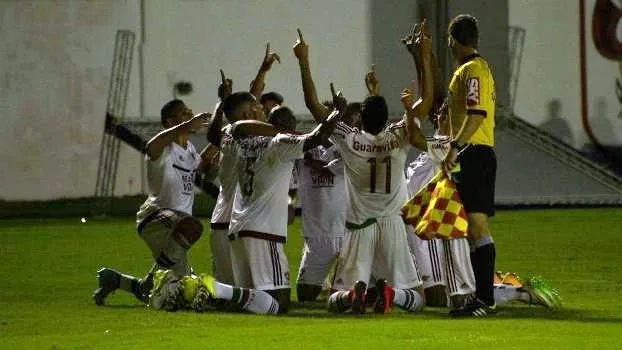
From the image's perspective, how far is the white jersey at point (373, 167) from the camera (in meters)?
12.5

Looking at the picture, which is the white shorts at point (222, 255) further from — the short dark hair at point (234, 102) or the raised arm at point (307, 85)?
the raised arm at point (307, 85)

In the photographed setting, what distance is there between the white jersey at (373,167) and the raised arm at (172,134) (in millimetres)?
1151

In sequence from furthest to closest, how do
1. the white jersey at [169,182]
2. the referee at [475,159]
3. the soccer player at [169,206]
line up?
the white jersey at [169,182]
the soccer player at [169,206]
the referee at [475,159]

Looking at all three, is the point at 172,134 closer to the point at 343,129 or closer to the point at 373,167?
the point at 343,129

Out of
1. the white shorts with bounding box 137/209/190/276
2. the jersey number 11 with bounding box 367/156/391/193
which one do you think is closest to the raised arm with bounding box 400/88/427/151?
the jersey number 11 with bounding box 367/156/391/193

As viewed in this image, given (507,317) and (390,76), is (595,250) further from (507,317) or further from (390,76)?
(390,76)

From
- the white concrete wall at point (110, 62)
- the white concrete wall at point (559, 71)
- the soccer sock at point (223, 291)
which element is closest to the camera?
the soccer sock at point (223, 291)

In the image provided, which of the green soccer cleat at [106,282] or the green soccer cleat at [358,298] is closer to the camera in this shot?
the green soccer cleat at [358,298]

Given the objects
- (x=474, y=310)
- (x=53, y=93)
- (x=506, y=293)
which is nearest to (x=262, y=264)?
(x=474, y=310)

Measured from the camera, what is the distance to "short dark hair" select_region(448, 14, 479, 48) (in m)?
11.6

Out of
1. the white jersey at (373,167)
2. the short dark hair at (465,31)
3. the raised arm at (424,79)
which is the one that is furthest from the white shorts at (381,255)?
the short dark hair at (465,31)

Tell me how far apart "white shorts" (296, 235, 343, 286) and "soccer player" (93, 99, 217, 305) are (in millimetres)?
1269

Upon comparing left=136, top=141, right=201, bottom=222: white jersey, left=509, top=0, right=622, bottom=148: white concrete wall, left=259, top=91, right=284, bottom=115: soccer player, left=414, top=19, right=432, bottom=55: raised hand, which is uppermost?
left=509, top=0, right=622, bottom=148: white concrete wall

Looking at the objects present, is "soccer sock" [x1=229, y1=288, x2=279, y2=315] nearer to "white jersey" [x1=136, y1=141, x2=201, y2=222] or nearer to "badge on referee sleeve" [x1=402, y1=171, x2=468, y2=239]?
"badge on referee sleeve" [x1=402, y1=171, x2=468, y2=239]
